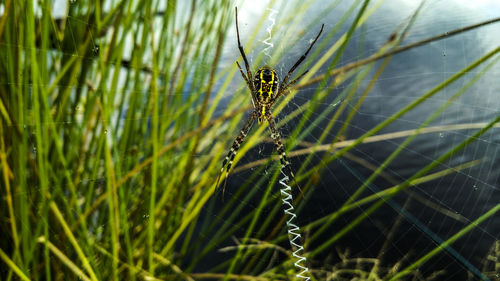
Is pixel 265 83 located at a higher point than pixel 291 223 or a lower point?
higher

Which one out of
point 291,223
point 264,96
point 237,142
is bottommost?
point 291,223

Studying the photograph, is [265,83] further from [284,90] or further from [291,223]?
[291,223]

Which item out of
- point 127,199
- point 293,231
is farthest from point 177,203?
point 293,231

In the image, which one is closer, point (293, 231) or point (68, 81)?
point (68, 81)

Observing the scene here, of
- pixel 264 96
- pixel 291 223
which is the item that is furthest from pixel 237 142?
pixel 291 223

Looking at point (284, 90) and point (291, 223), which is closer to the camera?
point (284, 90)

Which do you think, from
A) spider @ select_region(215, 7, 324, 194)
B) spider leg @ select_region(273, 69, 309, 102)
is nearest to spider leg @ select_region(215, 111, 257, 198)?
spider @ select_region(215, 7, 324, 194)

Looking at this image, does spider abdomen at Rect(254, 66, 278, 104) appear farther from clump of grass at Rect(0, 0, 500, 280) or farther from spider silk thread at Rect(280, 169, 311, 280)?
spider silk thread at Rect(280, 169, 311, 280)

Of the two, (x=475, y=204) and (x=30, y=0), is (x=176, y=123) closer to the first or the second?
(x=30, y=0)
